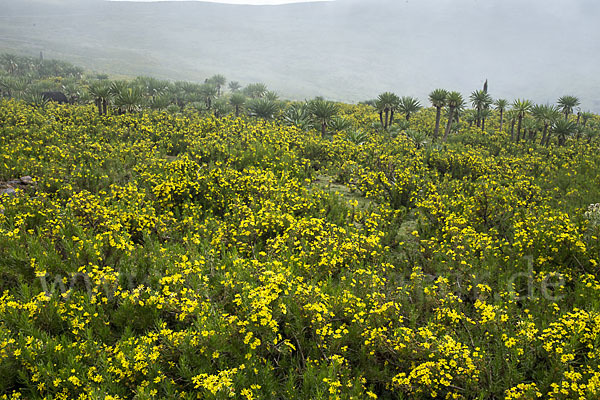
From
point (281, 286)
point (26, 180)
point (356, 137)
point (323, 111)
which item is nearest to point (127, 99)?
point (323, 111)

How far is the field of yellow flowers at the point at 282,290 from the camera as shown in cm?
407

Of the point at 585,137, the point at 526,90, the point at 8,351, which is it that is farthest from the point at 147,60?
the point at 526,90

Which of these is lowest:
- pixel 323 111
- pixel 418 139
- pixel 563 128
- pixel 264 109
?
pixel 418 139

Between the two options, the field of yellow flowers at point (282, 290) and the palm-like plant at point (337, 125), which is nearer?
the field of yellow flowers at point (282, 290)

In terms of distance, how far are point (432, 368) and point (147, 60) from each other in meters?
151

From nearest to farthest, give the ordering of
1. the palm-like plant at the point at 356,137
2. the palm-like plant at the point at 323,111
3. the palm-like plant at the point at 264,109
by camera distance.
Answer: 1. the palm-like plant at the point at 356,137
2. the palm-like plant at the point at 323,111
3. the palm-like plant at the point at 264,109

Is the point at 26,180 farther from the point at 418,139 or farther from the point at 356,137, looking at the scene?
the point at 418,139

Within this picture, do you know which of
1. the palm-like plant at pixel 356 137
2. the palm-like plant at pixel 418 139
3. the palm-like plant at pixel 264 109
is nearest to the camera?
the palm-like plant at pixel 356 137

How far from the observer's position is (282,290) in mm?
5176

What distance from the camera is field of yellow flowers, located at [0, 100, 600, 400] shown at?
4.07m

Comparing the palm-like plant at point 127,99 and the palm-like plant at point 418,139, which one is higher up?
the palm-like plant at point 127,99

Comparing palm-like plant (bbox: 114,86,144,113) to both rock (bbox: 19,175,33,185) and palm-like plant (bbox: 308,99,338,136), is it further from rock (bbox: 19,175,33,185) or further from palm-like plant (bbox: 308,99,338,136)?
rock (bbox: 19,175,33,185)

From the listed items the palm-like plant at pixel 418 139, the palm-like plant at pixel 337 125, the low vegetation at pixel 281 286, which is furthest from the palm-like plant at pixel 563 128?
the palm-like plant at pixel 337 125

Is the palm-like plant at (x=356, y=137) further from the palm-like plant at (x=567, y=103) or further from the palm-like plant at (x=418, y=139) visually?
the palm-like plant at (x=567, y=103)
